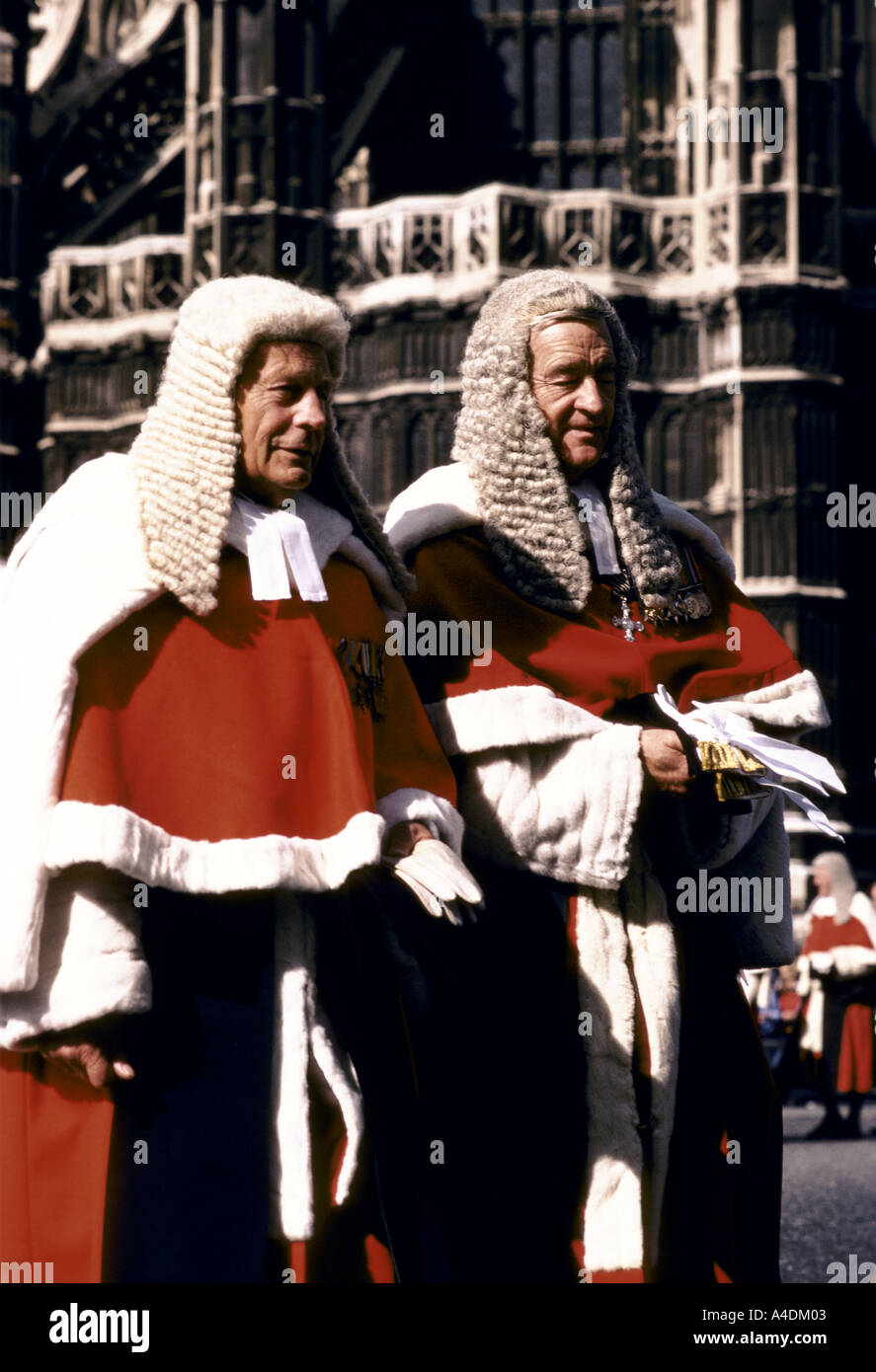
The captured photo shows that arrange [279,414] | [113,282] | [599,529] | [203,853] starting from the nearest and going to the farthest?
[203,853] → [279,414] → [599,529] → [113,282]

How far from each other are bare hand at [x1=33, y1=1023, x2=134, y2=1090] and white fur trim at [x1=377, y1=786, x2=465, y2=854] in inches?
23.8

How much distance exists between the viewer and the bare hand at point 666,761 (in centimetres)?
387

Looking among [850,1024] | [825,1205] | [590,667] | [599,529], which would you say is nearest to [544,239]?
[850,1024]

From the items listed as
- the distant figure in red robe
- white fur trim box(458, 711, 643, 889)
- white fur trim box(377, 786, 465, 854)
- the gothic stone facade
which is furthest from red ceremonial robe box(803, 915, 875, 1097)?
white fur trim box(377, 786, 465, 854)

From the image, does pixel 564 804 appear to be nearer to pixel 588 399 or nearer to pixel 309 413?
pixel 588 399

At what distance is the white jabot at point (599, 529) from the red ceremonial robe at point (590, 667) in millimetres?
43

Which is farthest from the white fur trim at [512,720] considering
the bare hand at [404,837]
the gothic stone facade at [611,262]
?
the gothic stone facade at [611,262]

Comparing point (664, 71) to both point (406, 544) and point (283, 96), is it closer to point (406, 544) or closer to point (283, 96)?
point (283, 96)

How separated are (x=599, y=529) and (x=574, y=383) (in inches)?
10.7

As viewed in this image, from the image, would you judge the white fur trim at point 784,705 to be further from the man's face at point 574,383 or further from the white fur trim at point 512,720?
the man's face at point 574,383

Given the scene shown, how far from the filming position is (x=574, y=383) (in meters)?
4.05

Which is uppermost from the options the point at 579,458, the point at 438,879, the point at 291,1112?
the point at 579,458
